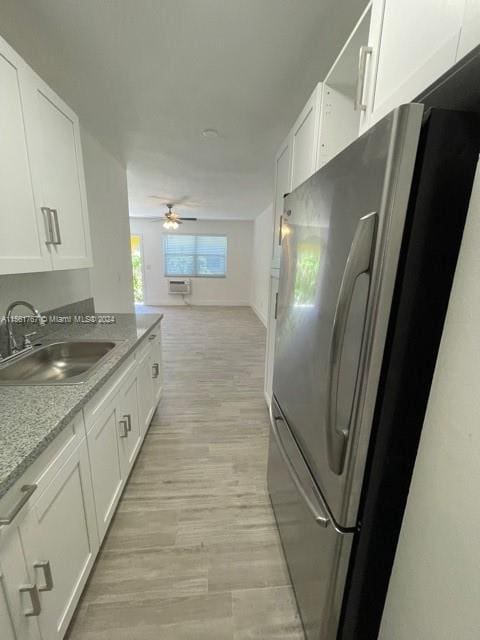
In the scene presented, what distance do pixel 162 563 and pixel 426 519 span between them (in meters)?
1.27

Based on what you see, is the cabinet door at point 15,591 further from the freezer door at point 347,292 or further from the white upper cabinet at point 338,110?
the white upper cabinet at point 338,110

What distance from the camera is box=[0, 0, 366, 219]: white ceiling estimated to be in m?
1.21

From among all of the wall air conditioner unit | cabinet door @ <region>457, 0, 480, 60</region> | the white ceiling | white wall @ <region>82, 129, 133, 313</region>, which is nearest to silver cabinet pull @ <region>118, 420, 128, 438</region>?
white wall @ <region>82, 129, 133, 313</region>

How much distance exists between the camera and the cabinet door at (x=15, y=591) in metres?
0.68

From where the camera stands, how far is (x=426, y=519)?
2.20ft

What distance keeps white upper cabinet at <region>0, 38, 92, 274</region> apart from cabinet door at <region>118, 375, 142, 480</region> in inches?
31.9

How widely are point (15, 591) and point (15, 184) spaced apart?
4.71 feet

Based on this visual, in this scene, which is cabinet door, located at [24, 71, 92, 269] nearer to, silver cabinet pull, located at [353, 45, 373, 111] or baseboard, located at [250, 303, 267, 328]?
silver cabinet pull, located at [353, 45, 373, 111]

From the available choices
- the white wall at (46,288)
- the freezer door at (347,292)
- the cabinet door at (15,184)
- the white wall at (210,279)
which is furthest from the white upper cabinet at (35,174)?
the white wall at (210,279)

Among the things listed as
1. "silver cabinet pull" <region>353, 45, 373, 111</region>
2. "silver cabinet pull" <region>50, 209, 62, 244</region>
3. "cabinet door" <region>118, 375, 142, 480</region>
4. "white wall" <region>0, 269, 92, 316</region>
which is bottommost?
"cabinet door" <region>118, 375, 142, 480</region>

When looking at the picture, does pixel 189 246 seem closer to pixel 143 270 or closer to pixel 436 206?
pixel 143 270

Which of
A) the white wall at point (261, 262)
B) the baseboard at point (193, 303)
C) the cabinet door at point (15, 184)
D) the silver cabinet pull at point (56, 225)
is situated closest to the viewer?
the cabinet door at point (15, 184)

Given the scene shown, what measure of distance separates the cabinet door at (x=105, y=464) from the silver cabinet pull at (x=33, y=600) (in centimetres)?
44

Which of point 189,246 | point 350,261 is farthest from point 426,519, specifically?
point 189,246
